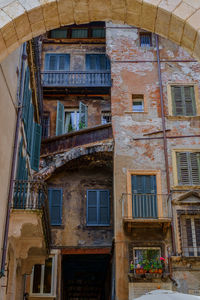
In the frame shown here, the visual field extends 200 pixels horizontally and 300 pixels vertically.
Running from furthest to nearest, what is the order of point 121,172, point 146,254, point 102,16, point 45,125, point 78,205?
point 45,125, point 78,205, point 121,172, point 146,254, point 102,16

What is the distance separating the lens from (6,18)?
21.2 feet

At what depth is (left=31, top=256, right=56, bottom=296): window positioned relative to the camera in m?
18.0

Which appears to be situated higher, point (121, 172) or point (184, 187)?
point (121, 172)

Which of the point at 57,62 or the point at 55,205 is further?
the point at 57,62

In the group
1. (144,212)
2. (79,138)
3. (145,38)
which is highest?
(145,38)

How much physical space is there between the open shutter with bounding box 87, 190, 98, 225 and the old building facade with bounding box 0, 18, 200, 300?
46mm

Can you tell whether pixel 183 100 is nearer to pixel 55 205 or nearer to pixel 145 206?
pixel 145 206

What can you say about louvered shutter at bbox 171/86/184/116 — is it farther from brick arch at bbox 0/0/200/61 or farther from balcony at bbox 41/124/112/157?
brick arch at bbox 0/0/200/61

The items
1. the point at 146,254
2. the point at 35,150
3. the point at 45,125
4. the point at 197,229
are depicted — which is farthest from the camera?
the point at 45,125

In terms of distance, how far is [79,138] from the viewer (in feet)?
66.6

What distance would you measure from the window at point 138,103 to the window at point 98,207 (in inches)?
166

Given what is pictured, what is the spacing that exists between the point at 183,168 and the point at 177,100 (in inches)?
143

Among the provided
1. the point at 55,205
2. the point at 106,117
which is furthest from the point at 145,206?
the point at 106,117

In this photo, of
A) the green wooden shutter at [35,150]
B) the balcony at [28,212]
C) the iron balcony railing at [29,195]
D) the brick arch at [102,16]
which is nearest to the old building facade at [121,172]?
the green wooden shutter at [35,150]
